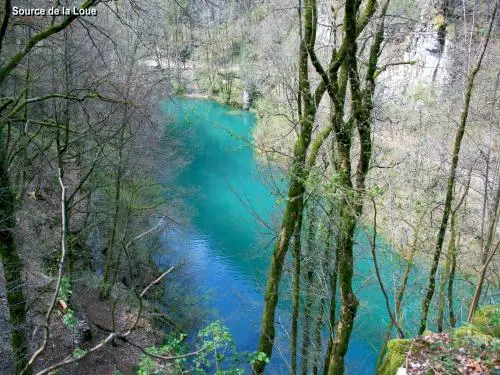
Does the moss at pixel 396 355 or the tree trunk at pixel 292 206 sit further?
the tree trunk at pixel 292 206

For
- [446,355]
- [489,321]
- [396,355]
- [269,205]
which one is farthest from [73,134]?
[269,205]

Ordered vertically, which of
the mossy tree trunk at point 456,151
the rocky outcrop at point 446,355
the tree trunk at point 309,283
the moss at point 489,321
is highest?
the mossy tree trunk at point 456,151

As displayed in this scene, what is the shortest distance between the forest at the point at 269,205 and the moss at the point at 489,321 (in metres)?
0.05

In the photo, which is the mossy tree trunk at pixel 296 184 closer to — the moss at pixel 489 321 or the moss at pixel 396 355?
the moss at pixel 396 355

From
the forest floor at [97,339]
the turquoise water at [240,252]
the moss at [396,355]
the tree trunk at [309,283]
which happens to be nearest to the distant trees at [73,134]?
the forest floor at [97,339]

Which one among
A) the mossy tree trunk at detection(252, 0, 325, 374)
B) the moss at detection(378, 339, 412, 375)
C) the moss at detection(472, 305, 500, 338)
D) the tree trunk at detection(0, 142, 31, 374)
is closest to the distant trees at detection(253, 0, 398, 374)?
the mossy tree trunk at detection(252, 0, 325, 374)

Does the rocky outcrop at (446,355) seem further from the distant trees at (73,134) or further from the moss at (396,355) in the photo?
the distant trees at (73,134)

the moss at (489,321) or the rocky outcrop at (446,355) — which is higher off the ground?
the rocky outcrop at (446,355)

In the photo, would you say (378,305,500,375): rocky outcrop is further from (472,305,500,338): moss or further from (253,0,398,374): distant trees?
(253,0,398,374): distant trees

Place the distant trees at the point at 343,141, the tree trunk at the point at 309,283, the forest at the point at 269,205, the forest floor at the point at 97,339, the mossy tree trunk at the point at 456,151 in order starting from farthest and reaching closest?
the tree trunk at the point at 309,283, the forest floor at the point at 97,339, the mossy tree trunk at the point at 456,151, the forest at the point at 269,205, the distant trees at the point at 343,141

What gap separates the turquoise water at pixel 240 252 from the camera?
9836mm

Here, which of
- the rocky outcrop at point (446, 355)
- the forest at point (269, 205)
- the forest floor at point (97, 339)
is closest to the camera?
the rocky outcrop at point (446, 355)

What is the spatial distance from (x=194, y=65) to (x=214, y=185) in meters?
17.3

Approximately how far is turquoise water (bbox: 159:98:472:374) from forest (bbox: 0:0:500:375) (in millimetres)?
86
